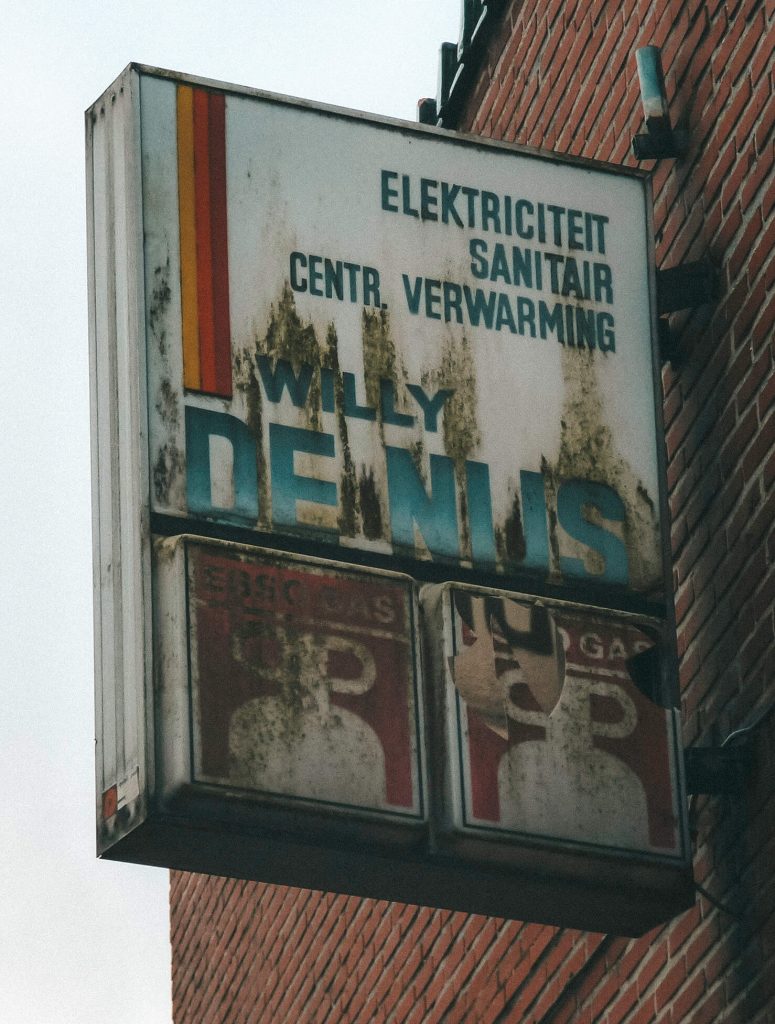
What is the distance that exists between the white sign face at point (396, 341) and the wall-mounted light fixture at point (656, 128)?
1.08ft

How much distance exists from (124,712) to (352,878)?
2.64ft

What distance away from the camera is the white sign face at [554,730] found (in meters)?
6.24

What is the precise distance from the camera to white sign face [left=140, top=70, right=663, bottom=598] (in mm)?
6477

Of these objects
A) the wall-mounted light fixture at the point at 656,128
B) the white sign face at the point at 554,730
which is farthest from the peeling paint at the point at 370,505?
the wall-mounted light fixture at the point at 656,128

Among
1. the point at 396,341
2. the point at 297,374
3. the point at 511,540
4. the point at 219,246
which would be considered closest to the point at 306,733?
the point at 511,540

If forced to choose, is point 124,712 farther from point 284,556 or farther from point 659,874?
point 659,874

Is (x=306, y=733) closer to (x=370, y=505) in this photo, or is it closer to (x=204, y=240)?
(x=370, y=505)

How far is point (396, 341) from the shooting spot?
6.88 metres

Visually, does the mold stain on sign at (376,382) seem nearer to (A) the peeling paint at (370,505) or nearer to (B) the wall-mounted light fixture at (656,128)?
(A) the peeling paint at (370,505)

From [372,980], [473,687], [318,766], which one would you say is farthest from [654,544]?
[372,980]

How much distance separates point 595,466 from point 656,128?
1549 millimetres

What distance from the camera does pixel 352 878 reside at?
623 centimetres

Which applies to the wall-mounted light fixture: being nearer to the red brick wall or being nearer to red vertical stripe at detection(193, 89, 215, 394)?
the red brick wall

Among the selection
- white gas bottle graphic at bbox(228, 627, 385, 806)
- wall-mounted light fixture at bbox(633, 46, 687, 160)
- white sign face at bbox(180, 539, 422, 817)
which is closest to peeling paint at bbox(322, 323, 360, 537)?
white sign face at bbox(180, 539, 422, 817)
